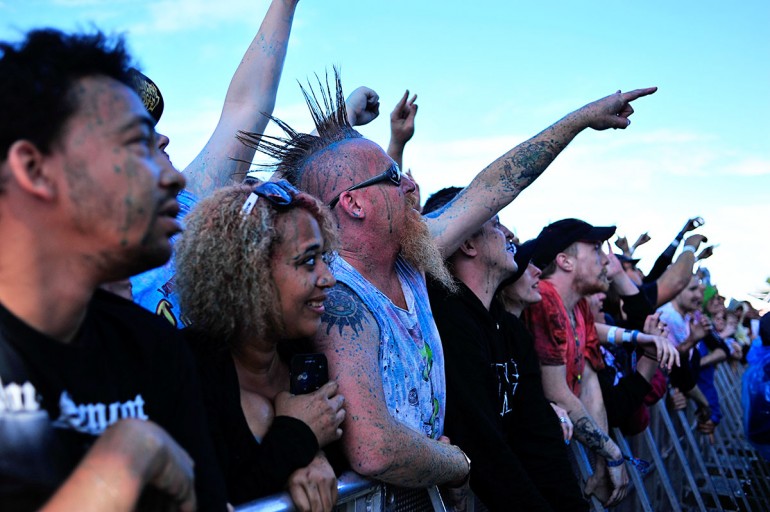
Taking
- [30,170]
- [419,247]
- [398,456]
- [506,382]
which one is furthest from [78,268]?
[506,382]

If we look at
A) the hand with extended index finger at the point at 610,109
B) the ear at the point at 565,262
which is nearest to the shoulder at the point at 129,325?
the hand with extended index finger at the point at 610,109

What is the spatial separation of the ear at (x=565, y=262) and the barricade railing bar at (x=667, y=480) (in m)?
1.16

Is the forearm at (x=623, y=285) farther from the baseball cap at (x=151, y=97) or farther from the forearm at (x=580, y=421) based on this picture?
the baseball cap at (x=151, y=97)

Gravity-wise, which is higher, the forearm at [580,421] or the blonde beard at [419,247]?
the blonde beard at [419,247]

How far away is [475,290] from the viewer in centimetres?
355

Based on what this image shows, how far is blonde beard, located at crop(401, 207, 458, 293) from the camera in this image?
114 inches

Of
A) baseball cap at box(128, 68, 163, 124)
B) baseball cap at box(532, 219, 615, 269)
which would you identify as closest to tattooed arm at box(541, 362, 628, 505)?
baseball cap at box(532, 219, 615, 269)

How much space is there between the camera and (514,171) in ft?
10.5

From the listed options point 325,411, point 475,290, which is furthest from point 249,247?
point 475,290

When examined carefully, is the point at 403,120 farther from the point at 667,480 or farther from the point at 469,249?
the point at 667,480

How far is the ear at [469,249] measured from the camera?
3.60 metres

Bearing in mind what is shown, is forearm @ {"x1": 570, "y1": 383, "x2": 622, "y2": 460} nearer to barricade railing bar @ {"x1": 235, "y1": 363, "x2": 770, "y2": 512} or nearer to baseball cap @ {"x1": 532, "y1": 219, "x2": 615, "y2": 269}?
barricade railing bar @ {"x1": 235, "y1": 363, "x2": 770, "y2": 512}

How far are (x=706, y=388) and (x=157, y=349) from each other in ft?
25.5

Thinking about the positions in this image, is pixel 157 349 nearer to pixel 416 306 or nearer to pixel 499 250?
pixel 416 306
